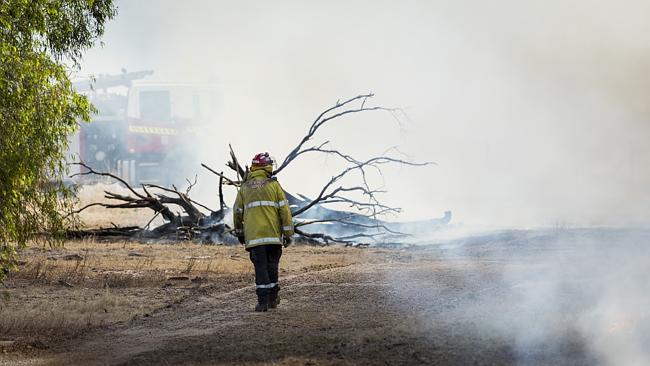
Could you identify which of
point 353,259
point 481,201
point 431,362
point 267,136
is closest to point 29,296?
point 353,259

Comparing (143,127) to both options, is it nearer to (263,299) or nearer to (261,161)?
(261,161)

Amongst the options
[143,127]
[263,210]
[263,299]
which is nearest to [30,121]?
[263,210]

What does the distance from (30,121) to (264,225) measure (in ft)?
8.78

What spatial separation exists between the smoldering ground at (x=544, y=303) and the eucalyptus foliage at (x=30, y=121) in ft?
13.6

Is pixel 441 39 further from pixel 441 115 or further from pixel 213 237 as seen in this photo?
pixel 213 237

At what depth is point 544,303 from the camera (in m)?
8.05

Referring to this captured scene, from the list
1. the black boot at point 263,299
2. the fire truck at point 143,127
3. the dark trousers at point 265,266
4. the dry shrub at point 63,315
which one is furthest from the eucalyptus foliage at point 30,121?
the fire truck at point 143,127

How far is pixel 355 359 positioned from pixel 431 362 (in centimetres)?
61

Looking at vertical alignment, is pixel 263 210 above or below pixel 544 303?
above

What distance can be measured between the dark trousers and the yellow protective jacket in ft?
0.32

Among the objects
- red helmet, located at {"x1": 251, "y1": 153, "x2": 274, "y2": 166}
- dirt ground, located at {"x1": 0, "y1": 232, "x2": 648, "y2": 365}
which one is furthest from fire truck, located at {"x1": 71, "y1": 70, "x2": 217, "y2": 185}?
red helmet, located at {"x1": 251, "y1": 153, "x2": 274, "y2": 166}

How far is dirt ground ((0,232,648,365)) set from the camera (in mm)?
6895

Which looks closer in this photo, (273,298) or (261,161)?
(273,298)

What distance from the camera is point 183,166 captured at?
34750mm
